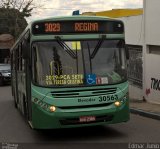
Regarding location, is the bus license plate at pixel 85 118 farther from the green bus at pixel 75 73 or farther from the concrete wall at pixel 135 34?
the concrete wall at pixel 135 34

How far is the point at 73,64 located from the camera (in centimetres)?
1045

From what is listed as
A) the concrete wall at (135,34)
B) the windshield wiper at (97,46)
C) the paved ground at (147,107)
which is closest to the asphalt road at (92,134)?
the paved ground at (147,107)

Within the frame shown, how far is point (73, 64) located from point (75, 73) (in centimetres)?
21

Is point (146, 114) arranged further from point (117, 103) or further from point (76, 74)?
point (76, 74)

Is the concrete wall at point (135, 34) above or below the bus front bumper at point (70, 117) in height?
below

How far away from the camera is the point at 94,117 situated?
10.4m

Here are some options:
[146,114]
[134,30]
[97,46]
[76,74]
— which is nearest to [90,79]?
[76,74]

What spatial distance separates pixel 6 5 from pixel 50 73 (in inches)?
2001

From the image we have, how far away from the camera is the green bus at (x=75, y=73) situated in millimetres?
10227

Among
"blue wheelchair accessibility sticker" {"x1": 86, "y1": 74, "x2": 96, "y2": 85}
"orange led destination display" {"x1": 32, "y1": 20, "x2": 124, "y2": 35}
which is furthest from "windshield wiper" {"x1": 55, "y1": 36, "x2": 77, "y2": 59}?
"blue wheelchair accessibility sticker" {"x1": 86, "y1": 74, "x2": 96, "y2": 85}

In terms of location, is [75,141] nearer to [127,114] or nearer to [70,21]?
[127,114]

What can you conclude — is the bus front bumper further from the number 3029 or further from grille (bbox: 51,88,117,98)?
grille (bbox: 51,88,117,98)

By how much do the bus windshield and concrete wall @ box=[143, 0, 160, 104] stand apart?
764cm

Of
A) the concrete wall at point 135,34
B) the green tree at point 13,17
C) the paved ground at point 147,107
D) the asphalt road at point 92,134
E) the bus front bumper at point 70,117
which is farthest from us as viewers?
the green tree at point 13,17
